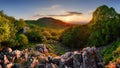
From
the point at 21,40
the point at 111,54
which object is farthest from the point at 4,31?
the point at 111,54

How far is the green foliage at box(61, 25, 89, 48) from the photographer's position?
419ft

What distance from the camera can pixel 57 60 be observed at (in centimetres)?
6241

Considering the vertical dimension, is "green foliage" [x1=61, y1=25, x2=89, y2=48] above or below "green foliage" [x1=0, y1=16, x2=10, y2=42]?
below

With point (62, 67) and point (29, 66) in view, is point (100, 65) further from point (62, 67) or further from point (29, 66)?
point (29, 66)

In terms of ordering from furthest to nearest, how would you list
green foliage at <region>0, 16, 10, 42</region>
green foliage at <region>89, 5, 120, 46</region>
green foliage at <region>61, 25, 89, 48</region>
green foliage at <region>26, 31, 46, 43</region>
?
green foliage at <region>26, 31, 46, 43</region> → green foliage at <region>61, 25, 89, 48</region> → green foliage at <region>89, 5, 120, 46</region> → green foliage at <region>0, 16, 10, 42</region>

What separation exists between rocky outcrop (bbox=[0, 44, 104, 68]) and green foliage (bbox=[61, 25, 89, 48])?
191 ft

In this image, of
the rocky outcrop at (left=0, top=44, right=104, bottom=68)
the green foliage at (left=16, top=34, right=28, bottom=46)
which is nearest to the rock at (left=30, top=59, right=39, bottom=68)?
the rocky outcrop at (left=0, top=44, right=104, bottom=68)

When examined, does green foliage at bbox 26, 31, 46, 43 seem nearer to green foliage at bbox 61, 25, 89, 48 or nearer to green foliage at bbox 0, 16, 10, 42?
green foliage at bbox 61, 25, 89, 48

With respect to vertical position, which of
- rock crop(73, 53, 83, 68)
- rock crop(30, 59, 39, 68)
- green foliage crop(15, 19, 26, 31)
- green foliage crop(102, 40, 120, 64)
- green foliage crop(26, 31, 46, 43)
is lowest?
green foliage crop(26, 31, 46, 43)

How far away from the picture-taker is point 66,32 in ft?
443

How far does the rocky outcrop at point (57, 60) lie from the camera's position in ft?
193

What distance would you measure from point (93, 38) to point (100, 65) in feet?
203

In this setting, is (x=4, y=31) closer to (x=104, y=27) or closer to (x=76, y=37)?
(x=76, y=37)

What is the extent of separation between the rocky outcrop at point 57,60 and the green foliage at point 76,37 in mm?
58249
